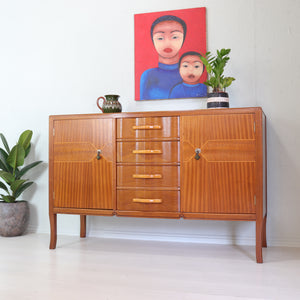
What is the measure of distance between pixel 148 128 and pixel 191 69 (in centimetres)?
69

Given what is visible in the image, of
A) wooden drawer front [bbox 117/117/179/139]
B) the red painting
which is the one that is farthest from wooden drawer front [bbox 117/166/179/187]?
the red painting

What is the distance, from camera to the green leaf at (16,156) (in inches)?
105

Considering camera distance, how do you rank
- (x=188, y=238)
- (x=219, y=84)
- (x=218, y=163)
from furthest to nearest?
(x=188, y=238) → (x=219, y=84) → (x=218, y=163)

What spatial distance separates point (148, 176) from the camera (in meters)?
2.14

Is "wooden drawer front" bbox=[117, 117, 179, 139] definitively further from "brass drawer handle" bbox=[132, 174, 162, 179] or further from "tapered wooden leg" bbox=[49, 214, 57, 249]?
"tapered wooden leg" bbox=[49, 214, 57, 249]

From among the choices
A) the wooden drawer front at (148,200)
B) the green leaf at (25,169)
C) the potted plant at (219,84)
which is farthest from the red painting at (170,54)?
the green leaf at (25,169)

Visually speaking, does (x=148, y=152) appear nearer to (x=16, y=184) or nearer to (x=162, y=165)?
(x=162, y=165)

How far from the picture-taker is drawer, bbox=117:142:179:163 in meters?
2.13

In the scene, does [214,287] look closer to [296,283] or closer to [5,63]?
[296,283]

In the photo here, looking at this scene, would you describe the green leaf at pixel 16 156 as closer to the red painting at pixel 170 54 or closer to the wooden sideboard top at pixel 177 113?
the wooden sideboard top at pixel 177 113

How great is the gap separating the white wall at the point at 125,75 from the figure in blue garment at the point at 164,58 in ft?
0.30

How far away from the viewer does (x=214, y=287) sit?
1619 mm

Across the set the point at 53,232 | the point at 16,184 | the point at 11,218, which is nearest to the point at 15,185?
the point at 16,184

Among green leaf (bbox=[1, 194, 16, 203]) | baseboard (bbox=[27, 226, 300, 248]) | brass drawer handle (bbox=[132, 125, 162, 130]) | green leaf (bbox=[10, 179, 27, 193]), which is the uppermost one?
brass drawer handle (bbox=[132, 125, 162, 130])
